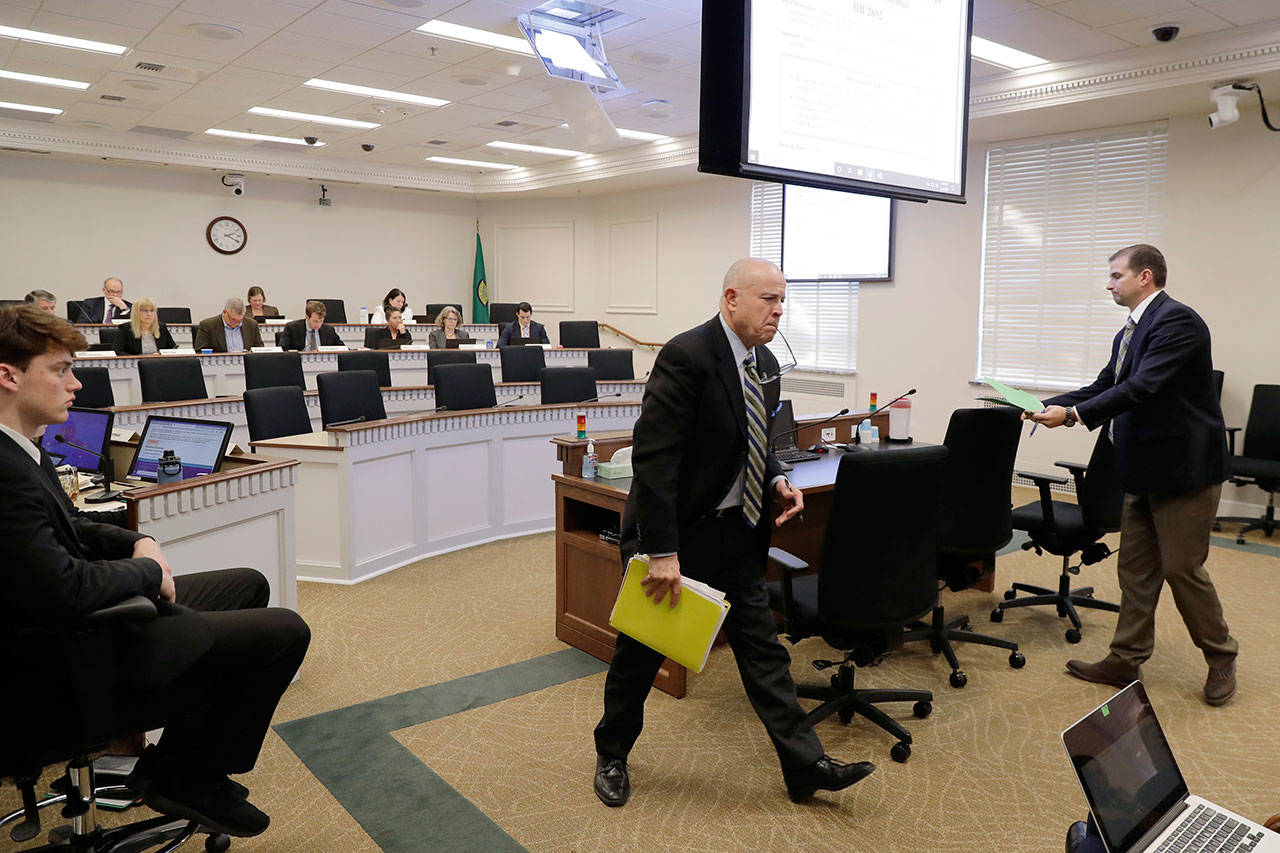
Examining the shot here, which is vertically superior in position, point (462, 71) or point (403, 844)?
point (462, 71)

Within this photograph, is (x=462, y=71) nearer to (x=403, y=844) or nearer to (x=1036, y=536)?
(x=1036, y=536)

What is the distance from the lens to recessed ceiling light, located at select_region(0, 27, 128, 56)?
622 cm

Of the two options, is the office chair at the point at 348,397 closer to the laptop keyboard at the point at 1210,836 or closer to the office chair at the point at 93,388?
the office chair at the point at 93,388

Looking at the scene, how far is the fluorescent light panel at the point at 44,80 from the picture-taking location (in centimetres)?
743

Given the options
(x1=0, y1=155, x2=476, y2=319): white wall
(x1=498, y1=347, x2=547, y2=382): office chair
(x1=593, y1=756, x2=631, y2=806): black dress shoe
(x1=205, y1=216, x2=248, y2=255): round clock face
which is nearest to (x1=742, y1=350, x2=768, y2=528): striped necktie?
(x1=593, y1=756, x2=631, y2=806): black dress shoe

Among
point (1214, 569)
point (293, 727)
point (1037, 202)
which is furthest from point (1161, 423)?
point (1037, 202)

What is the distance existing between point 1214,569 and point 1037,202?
11.6 ft

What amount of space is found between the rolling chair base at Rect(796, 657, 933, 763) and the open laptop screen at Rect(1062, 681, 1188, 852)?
1294 millimetres

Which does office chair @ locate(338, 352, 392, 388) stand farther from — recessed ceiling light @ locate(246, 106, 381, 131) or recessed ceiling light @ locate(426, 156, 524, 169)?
recessed ceiling light @ locate(426, 156, 524, 169)

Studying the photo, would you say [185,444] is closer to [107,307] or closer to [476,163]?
[107,307]

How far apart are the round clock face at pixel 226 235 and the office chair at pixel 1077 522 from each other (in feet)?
36.6

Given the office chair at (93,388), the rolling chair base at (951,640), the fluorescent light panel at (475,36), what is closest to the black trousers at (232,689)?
the rolling chair base at (951,640)

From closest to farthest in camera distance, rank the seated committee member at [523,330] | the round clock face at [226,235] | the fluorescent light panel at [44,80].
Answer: the fluorescent light panel at [44,80] < the seated committee member at [523,330] < the round clock face at [226,235]

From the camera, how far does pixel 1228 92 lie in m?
5.71
